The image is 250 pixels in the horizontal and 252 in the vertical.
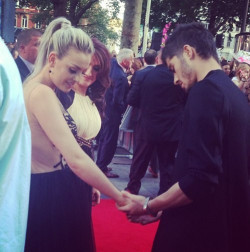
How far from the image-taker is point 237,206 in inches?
74.6

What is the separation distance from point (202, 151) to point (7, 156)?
86cm

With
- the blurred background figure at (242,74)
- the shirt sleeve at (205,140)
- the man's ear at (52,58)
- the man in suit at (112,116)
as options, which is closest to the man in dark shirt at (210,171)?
the shirt sleeve at (205,140)

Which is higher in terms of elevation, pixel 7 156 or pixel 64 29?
pixel 64 29

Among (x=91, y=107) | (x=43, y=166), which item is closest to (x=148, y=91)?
(x=91, y=107)

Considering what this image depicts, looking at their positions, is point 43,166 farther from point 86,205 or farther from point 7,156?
point 7,156

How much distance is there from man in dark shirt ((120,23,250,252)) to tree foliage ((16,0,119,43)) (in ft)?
59.2

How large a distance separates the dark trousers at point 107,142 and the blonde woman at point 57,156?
4720mm

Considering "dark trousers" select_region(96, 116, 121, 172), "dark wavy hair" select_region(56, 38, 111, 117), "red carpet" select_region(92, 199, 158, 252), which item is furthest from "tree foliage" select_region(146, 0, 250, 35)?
"dark wavy hair" select_region(56, 38, 111, 117)

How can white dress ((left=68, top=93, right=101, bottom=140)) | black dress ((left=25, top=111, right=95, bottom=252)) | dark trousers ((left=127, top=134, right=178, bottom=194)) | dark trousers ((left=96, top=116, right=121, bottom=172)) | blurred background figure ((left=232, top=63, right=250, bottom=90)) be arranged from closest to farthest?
1. black dress ((left=25, top=111, right=95, bottom=252))
2. white dress ((left=68, top=93, right=101, bottom=140))
3. dark trousers ((left=127, top=134, right=178, bottom=194))
4. dark trousers ((left=96, top=116, right=121, bottom=172))
5. blurred background figure ((left=232, top=63, right=250, bottom=90))

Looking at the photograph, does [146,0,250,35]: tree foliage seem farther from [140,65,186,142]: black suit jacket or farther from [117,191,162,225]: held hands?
[117,191,162,225]: held hands

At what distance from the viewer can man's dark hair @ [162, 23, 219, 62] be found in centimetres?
202

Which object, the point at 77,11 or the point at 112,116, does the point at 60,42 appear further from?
the point at 77,11

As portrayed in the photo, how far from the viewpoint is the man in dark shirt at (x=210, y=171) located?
71.5 inches

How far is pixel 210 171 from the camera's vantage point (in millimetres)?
1818
